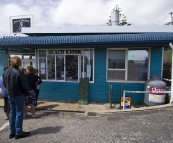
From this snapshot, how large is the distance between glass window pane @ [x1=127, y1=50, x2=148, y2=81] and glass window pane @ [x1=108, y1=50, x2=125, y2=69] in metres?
0.29

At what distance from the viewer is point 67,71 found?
671 cm

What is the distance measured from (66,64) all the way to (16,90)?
3824 mm

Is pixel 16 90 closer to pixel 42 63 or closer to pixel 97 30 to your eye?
pixel 42 63

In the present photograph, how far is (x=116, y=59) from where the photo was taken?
247 inches

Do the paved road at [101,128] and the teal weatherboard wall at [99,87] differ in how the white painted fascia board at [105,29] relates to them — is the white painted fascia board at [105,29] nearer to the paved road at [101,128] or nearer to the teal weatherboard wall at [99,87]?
the teal weatherboard wall at [99,87]

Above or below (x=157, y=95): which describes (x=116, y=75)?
above

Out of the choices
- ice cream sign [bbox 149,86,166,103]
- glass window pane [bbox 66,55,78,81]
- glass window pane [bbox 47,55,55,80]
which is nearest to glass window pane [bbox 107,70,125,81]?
ice cream sign [bbox 149,86,166,103]

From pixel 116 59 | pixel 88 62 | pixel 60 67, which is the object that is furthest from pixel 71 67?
pixel 116 59

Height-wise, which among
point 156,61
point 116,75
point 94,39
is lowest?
point 116,75

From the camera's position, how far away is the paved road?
121 inches

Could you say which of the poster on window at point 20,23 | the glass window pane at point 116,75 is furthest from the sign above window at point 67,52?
the poster on window at point 20,23

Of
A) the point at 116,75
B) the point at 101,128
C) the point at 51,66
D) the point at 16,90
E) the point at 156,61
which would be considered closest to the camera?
the point at 16,90

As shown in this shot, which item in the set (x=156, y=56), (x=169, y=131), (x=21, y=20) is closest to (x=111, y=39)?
(x=156, y=56)

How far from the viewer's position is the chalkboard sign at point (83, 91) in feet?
20.3
